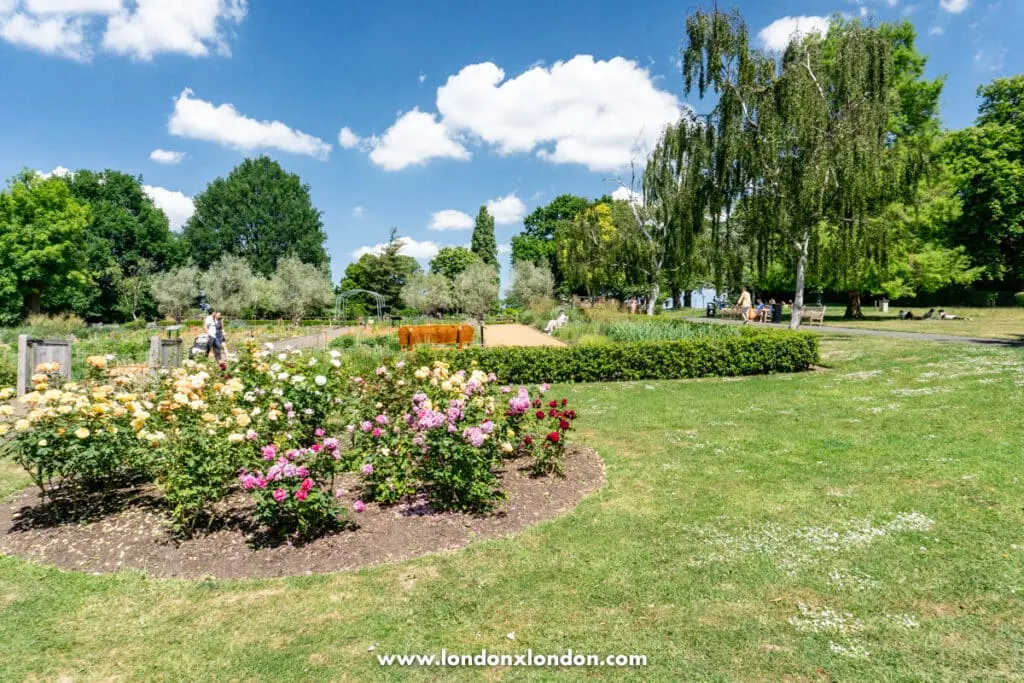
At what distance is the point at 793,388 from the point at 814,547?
7.70 metres

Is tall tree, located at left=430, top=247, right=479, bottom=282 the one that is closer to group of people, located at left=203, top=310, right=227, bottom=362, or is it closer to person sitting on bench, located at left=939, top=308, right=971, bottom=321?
person sitting on bench, located at left=939, top=308, right=971, bottom=321

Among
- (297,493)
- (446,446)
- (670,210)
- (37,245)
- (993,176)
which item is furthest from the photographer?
(37,245)

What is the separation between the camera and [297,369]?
656cm

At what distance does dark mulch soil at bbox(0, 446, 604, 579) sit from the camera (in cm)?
401

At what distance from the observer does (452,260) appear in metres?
68.2

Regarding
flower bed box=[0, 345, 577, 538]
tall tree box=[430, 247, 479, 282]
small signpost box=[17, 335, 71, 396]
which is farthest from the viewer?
tall tree box=[430, 247, 479, 282]

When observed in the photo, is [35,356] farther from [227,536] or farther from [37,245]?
[37,245]

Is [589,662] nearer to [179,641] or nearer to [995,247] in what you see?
[179,641]

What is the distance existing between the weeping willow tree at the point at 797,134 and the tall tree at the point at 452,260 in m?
50.6

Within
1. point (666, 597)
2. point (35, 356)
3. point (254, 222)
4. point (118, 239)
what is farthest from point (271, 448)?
point (254, 222)

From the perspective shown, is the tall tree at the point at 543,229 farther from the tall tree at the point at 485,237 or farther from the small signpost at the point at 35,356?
the small signpost at the point at 35,356

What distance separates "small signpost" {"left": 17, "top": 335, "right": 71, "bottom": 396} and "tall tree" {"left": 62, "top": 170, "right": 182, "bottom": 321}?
39.9 metres

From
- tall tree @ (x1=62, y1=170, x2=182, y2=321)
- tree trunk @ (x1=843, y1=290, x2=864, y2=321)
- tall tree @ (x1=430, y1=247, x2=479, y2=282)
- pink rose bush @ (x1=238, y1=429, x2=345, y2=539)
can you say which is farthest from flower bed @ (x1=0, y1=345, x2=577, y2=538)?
tall tree @ (x1=430, y1=247, x2=479, y2=282)

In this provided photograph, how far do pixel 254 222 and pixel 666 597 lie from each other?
64.4 metres
